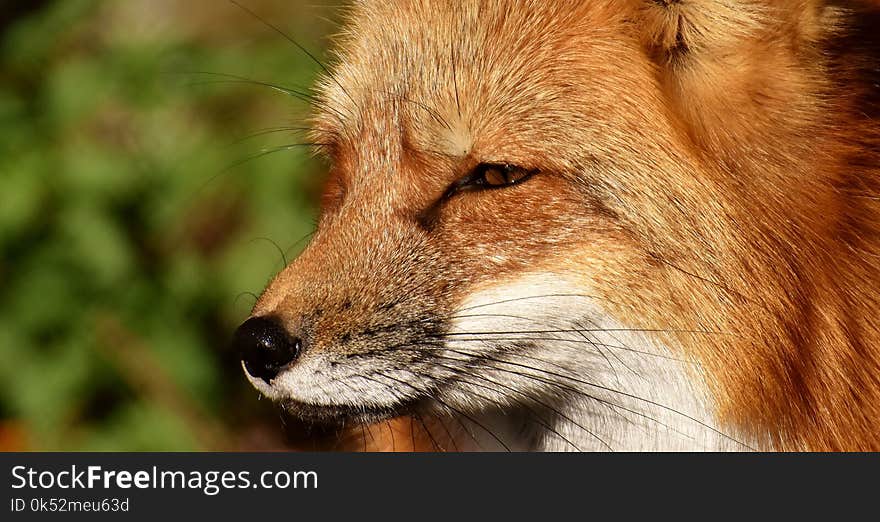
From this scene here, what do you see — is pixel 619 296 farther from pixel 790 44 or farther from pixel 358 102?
pixel 358 102

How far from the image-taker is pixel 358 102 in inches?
97.9

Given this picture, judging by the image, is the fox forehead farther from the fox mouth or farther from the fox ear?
the fox mouth

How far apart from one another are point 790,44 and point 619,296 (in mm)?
651

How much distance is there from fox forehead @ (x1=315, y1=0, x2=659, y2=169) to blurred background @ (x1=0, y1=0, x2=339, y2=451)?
1347 millimetres

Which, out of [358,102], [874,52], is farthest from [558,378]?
[874,52]

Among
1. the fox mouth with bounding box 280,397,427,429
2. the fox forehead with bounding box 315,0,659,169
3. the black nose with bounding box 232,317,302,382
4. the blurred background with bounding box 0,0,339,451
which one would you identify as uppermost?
the fox forehead with bounding box 315,0,659,169

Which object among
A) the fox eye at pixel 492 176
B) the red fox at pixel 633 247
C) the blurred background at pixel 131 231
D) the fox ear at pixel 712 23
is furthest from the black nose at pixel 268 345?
the blurred background at pixel 131 231

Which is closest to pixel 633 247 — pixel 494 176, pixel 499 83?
pixel 494 176

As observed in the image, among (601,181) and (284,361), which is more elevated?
(601,181)

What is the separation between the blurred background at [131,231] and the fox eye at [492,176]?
1600mm

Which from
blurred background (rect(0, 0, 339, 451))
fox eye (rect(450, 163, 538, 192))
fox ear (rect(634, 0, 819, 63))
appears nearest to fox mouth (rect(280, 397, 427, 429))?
fox eye (rect(450, 163, 538, 192))

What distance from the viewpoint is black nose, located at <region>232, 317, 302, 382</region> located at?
208cm

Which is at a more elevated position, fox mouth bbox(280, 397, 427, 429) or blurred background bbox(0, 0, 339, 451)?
fox mouth bbox(280, 397, 427, 429)

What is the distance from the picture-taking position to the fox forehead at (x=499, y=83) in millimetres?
2160
